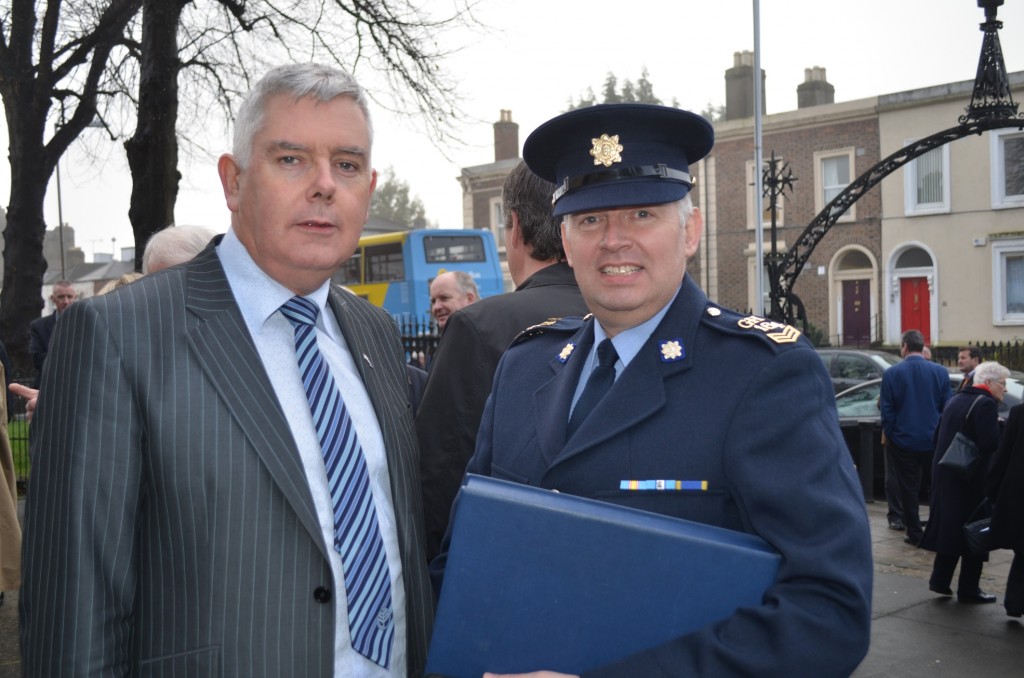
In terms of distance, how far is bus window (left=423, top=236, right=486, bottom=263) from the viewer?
21.5 meters

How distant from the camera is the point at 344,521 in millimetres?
1929

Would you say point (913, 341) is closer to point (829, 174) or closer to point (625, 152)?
point (625, 152)

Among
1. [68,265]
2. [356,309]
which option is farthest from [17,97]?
[68,265]

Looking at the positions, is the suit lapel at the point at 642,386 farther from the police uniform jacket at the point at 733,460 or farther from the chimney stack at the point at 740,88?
the chimney stack at the point at 740,88

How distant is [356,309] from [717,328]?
1037 millimetres

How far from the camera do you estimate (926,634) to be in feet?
21.1

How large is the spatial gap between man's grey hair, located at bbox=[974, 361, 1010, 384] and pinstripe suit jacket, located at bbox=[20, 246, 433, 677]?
7.20 metres

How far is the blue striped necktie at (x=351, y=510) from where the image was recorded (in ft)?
6.30

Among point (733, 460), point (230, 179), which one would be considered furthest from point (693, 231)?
point (230, 179)

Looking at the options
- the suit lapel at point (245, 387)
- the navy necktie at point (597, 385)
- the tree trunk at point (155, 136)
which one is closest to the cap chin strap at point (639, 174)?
the navy necktie at point (597, 385)

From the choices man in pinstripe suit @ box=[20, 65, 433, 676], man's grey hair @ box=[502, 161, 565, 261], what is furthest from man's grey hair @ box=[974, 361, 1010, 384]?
man in pinstripe suit @ box=[20, 65, 433, 676]

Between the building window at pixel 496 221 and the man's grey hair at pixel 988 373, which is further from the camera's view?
the building window at pixel 496 221

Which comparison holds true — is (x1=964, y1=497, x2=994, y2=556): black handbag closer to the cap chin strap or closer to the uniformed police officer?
the uniformed police officer

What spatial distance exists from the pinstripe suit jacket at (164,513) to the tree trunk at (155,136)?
328 inches
